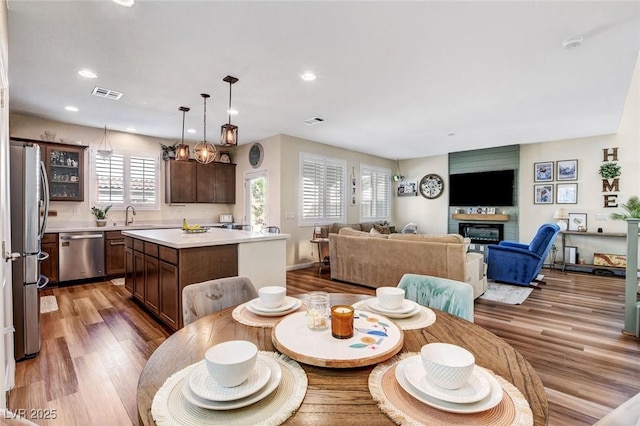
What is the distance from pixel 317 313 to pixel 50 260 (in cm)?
532

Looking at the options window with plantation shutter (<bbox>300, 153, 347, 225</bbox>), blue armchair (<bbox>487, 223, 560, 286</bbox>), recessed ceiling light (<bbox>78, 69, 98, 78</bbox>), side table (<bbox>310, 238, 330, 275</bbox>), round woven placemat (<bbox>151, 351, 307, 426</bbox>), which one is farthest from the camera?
window with plantation shutter (<bbox>300, 153, 347, 225</bbox>)

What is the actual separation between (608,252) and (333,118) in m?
5.85

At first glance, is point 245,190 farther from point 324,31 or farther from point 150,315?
point 324,31

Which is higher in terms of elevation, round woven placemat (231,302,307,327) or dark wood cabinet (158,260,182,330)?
round woven placemat (231,302,307,327)

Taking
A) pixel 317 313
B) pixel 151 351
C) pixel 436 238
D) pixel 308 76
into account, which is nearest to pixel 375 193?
pixel 436 238

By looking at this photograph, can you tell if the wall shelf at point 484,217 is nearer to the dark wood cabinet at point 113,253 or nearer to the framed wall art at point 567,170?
the framed wall art at point 567,170

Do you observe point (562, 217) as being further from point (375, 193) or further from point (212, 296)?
point (212, 296)

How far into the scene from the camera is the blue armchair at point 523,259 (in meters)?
4.70

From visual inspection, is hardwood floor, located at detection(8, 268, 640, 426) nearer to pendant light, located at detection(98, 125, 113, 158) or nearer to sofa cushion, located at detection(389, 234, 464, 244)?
sofa cushion, located at detection(389, 234, 464, 244)

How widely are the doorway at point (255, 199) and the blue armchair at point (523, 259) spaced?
4.33 meters

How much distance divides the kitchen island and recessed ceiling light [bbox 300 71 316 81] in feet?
6.06

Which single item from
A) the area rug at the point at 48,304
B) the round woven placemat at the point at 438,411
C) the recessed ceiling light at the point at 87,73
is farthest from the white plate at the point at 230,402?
the area rug at the point at 48,304

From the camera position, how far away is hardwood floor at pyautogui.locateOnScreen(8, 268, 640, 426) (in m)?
1.95

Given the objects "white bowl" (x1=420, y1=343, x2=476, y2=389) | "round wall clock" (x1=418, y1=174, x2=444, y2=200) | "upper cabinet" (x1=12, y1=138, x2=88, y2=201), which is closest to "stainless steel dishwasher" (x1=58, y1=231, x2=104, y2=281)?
"upper cabinet" (x1=12, y1=138, x2=88, y2=201)
